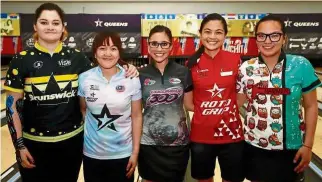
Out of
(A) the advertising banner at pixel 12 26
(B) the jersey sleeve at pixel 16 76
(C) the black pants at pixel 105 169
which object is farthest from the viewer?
(A) the advertising banner at pixel 12 26

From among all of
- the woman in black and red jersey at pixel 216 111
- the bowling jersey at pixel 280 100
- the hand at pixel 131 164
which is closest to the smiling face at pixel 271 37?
the bowling jersey at pixel 280 100

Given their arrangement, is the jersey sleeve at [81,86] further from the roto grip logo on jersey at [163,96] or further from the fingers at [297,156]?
the fingers at [297,156]

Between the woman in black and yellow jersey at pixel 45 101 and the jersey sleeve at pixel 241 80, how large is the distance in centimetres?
55

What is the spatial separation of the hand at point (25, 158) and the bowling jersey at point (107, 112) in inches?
9.9

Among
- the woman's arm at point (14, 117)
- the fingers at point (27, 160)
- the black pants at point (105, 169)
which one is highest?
the woman's arm at point (14, 117)

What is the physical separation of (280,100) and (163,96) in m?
0.56

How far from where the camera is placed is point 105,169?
5.13 ft

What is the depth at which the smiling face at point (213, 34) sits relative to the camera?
1.64 m

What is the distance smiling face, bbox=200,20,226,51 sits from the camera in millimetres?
1639

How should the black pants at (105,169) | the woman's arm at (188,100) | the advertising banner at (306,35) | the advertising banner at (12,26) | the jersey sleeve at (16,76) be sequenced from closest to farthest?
the jersey sleeve at (16,76) → the black pants at (105,169) → the woman's arm at (188,100) → the advertising banner at (306,35) → the advertising banner at (12,26)

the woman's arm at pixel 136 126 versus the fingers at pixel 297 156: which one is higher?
the woman's arm at pixel 136 126

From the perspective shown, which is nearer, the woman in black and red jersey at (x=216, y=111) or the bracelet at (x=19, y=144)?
the bracelet at (x=19, y=144)

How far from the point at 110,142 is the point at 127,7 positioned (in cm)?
738

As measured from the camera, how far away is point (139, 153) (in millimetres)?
1664
